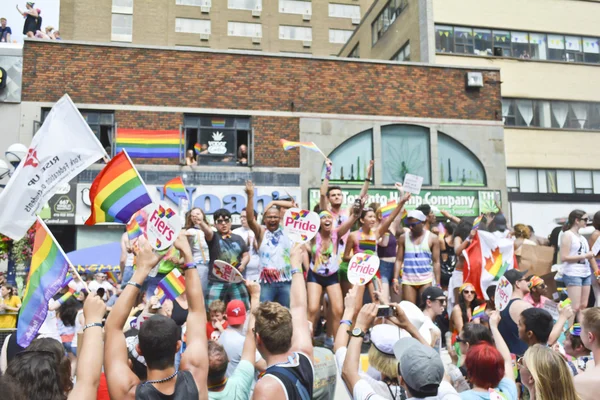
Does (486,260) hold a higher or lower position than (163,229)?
lower

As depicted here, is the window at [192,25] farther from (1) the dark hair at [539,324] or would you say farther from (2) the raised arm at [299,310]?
(1) the dark hair at [539,324]

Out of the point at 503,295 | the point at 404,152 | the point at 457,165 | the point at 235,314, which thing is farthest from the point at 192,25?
the point at 503,295

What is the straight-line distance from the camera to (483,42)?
29.0 m

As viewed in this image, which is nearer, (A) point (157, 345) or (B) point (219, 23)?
(A) point (157, 345)

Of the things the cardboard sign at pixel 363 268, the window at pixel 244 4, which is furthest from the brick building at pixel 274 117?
the window at pixel 244 4

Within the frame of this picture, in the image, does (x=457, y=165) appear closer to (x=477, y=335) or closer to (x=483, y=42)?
(x=483, y=42)

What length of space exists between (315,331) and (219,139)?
44.5 feet

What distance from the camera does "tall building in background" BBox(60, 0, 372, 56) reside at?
4553cm

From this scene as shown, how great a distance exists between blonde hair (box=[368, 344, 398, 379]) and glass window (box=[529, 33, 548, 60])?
29504 millimetres

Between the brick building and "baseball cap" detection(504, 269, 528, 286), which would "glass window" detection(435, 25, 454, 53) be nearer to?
the brick building

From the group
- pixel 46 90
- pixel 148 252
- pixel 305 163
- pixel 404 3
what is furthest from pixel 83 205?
pixel 404 3

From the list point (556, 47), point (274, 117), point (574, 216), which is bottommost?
point (574, 216)

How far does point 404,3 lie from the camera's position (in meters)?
29.9

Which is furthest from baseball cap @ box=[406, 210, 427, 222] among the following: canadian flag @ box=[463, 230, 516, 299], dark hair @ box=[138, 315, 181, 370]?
dark hair @ box=[138, 315, 181, 370]
